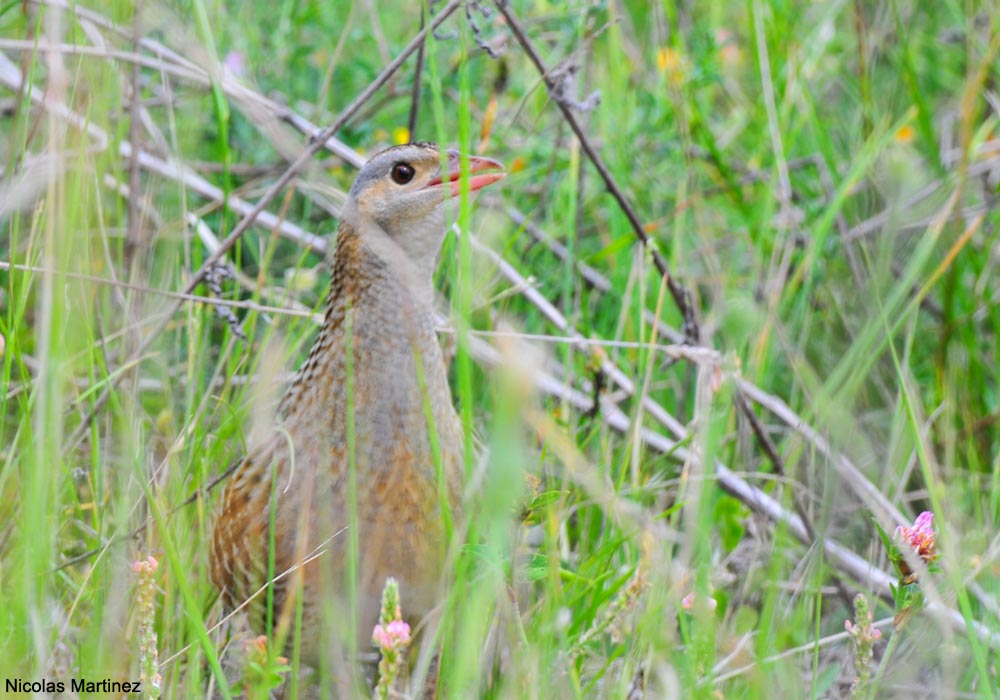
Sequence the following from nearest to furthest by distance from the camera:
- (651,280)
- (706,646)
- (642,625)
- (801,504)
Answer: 1. (706,646)
2. (642,625)
3. (801,504)
4. (651,280)

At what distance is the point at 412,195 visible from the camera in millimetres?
2641

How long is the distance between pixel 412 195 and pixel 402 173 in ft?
0.21

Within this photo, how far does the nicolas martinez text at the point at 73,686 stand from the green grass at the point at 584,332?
0.03m

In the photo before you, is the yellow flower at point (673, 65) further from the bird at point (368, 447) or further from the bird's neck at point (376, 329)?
the bird's neck at point (376, 329)

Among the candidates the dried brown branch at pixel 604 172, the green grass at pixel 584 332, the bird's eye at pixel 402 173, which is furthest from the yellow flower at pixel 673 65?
the bird's eye at pixel 402 173

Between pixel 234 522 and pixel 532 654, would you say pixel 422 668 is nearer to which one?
pixel 532 654

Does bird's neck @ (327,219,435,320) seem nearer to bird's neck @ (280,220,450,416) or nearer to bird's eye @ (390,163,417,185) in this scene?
bird's neck @ (280,220,450,416)

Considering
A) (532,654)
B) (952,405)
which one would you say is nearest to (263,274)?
(532,654)

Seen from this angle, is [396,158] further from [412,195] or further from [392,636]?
[392,636]

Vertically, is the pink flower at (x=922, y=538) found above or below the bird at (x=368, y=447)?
below

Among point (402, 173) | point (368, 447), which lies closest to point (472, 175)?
point (402, 173)

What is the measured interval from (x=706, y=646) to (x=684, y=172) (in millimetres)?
2268

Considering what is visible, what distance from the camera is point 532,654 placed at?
186 centimetres

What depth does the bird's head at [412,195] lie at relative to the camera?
264 cm
